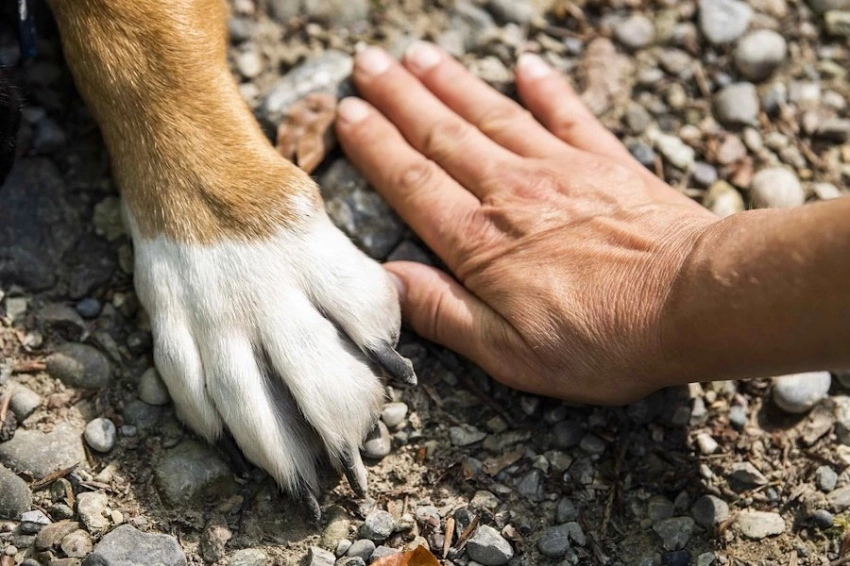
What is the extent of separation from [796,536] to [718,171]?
1273 millimetres

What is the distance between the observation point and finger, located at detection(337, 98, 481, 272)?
2.78 metres

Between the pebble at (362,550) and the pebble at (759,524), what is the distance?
1003 mm

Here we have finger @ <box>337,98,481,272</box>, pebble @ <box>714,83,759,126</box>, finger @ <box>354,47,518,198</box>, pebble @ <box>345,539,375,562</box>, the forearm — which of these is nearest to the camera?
the forearm

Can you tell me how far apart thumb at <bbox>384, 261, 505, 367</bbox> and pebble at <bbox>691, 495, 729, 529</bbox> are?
2.29ft

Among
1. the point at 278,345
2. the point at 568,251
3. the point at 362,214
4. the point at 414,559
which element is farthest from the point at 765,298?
the point at 362,214

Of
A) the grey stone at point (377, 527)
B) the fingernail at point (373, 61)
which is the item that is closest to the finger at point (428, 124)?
the fingernail at point (373, 61)

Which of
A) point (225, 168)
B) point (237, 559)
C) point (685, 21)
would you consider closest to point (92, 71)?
point (225, 168)

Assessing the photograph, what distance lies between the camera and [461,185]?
2893 millimetres

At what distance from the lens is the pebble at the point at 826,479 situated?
2.54 meters

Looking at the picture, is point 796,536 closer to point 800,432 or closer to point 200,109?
point 800,432

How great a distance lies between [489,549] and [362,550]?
331 mm

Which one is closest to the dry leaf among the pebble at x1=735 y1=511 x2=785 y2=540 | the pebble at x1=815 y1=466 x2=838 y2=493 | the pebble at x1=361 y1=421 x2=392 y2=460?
the pebble at x1=361 y1=421 x2=392 y2=460

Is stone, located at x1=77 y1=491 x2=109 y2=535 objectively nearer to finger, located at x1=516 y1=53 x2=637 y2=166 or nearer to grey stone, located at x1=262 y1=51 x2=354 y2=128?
grey stone, located at x1=262 y1=51 x2=354 y2=128

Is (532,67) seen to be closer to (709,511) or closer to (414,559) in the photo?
(709,511)
